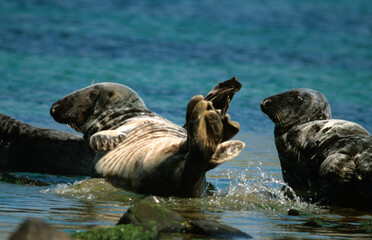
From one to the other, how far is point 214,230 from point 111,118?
3.09 m

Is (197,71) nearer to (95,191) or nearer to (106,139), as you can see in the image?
(106,139)

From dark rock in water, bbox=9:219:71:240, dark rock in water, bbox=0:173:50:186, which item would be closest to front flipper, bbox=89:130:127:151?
dark rock in water, bbox=0:173:50:186

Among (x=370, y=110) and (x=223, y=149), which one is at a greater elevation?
(x=223, y=149)

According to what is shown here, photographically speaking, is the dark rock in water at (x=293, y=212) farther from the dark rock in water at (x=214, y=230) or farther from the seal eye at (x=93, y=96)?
the seal eye at (x=93, y=96)

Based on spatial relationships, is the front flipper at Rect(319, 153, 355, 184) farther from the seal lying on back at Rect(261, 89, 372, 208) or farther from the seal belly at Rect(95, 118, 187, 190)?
the seal belly at Rect(95, 118, 187, 190)

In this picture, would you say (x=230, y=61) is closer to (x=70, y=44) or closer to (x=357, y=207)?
(x=70, y=44)

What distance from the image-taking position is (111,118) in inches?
297

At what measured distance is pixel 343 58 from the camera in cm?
2131

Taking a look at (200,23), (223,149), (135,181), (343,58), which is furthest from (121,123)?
(200,23)

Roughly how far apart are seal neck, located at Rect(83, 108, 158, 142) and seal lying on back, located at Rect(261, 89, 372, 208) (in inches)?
64.8

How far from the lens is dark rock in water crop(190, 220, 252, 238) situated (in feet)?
15.3

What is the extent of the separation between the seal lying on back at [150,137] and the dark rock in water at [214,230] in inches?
35.1

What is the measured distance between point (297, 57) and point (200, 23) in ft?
16.4

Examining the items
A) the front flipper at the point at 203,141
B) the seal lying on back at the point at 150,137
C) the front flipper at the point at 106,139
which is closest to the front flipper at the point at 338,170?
the seal lying on back at the point at 150,137
